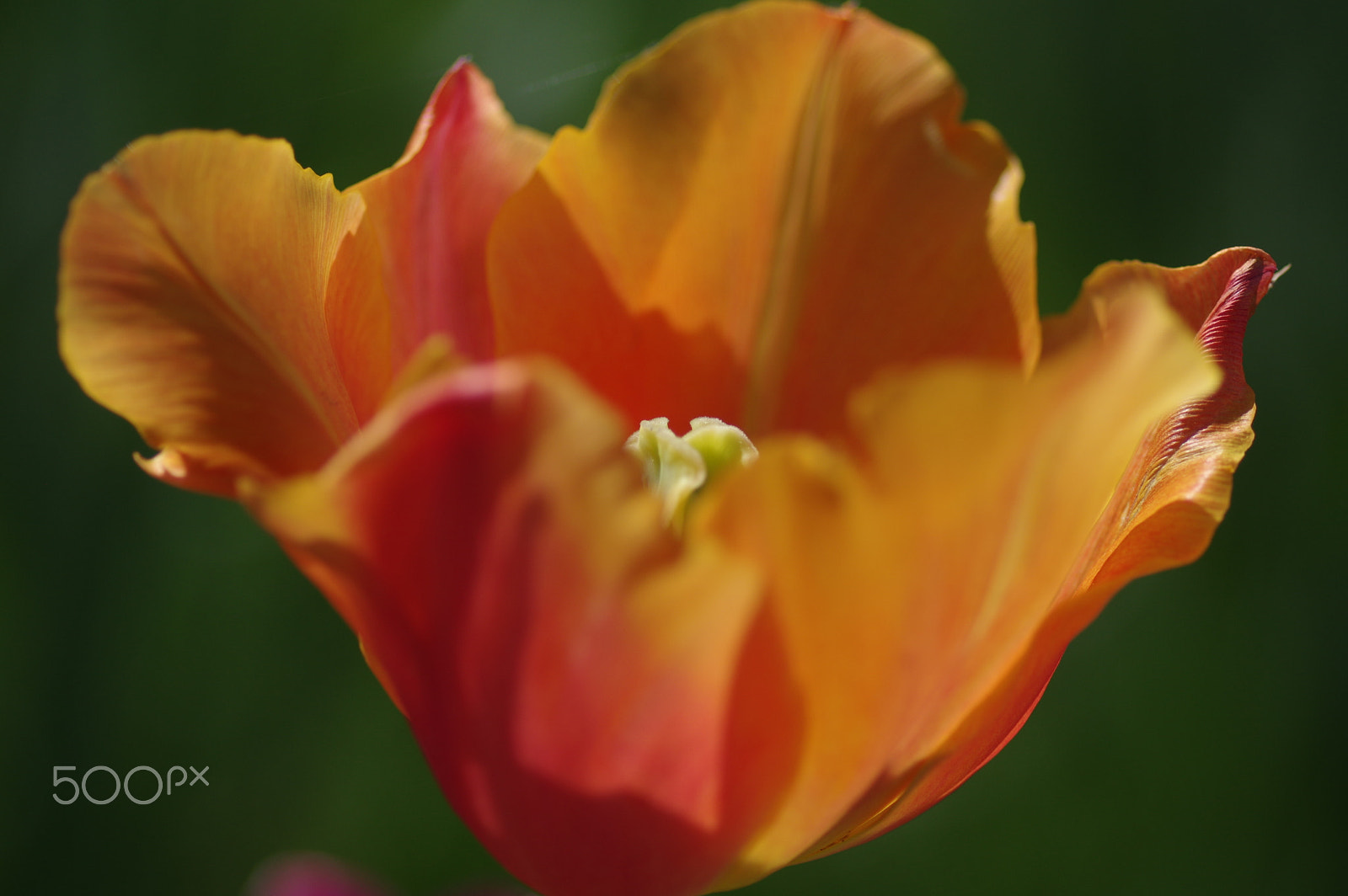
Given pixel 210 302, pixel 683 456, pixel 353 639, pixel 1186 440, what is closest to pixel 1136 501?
pixel 1186 440

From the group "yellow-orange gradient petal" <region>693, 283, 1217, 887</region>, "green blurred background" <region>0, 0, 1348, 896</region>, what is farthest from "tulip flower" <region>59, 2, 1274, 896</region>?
"green blurred background" <region>0, 0, 1348, 896</region>

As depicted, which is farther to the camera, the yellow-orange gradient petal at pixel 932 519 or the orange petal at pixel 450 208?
the orange petal at pixel 450 208

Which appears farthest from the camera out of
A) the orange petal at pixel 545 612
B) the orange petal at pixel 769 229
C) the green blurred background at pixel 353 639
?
the green blurred background at pixel 353 639

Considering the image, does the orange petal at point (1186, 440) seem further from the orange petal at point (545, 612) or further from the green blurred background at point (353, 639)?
the green blurred background at point (353, 639)

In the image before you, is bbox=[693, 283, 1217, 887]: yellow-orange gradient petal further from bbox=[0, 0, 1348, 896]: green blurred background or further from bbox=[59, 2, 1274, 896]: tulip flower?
bbox=[0, 0, 1348, 896]: green blurred background

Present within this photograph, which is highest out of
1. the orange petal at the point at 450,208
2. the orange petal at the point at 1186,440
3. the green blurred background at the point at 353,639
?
the orange petal at the point at 450,208

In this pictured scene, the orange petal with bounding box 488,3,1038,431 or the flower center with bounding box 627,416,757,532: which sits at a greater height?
the orange petal with bounding box 488,3,1038,431

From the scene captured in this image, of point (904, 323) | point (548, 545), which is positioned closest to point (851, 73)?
point (904, 323)

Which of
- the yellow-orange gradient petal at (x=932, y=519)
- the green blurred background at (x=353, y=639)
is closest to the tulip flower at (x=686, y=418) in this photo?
the yellow-orange gradient petal at (x=932, y=519)
